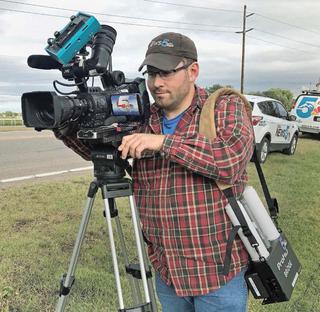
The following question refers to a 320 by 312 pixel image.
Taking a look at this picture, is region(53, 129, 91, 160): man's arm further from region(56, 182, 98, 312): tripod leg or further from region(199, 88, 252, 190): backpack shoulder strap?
region(199, 88, 252, 190): backpack shoulder strap

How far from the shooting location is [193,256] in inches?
79.0

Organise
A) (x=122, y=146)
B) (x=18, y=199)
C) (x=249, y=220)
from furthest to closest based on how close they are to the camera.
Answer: (x=18, y=199), (x=249, y=220), (x=122, y=146)

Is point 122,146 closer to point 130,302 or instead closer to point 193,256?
point 193,256

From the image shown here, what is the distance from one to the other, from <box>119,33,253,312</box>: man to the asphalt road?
6398 mm

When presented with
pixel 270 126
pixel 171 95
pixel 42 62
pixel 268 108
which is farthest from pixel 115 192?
pixel 268 108

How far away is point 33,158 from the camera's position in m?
10.6

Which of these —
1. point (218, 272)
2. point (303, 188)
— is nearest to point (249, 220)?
point (218, 272)

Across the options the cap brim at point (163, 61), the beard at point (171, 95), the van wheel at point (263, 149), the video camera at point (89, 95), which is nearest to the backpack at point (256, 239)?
the beard at point (171, 95)

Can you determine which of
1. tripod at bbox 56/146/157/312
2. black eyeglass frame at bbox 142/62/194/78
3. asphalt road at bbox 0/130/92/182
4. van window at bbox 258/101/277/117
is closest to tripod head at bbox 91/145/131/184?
tripod at bbox 56/146/157/312

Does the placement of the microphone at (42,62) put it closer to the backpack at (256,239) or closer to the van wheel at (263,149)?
the backpack at (256,239)

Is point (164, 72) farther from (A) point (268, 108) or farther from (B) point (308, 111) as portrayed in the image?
(B) point (308, 111)

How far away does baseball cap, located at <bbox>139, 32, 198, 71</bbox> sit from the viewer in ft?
6.42

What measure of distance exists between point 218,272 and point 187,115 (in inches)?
Answer: 28.6

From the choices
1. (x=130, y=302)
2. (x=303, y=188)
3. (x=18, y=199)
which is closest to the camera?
(x=130, y=302)
